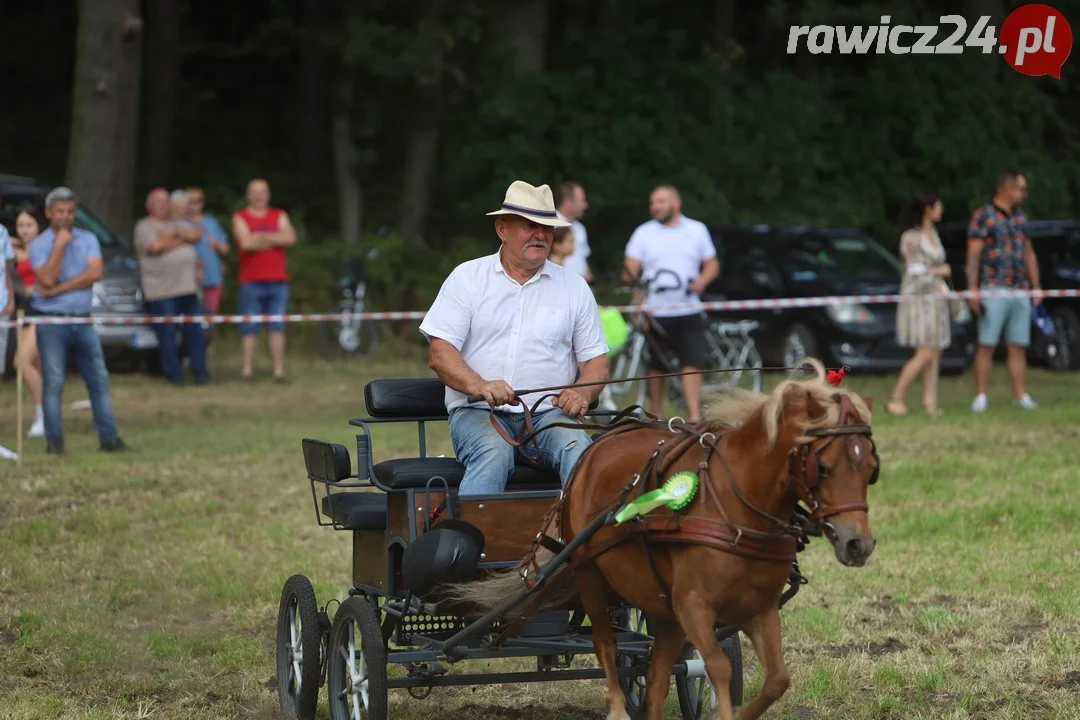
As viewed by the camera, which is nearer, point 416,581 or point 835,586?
point 416,581

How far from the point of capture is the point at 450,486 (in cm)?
652

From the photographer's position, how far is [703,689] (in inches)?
267

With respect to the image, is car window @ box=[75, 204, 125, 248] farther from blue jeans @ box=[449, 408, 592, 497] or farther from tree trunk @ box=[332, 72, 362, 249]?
blue jeans @ box=[449, 408, 592, 497]

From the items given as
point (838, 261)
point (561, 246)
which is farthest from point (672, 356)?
point (838, 261)

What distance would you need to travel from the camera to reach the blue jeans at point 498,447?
638 centimetres

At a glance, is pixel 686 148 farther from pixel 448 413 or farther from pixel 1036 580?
pixel 448 413

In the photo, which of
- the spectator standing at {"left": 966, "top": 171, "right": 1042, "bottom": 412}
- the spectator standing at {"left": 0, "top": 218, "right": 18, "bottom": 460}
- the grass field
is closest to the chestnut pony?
the grass field


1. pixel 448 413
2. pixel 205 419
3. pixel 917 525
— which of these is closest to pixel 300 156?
pixel 205 419

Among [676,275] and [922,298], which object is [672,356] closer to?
[676,275]

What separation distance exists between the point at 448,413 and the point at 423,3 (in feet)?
61.9

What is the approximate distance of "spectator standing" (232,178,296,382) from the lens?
18812 millimetres

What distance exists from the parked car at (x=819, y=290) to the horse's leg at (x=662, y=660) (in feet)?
44.5

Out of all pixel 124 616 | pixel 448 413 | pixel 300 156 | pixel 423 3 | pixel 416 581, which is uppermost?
pixel 423 3

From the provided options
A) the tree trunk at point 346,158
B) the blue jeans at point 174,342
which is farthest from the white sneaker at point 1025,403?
the tree trunk at point 346,158
